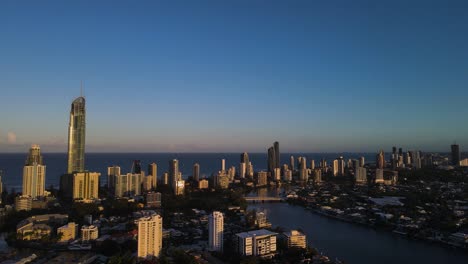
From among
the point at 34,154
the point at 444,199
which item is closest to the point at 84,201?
the point at 34,154

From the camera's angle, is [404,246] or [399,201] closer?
[404,246]

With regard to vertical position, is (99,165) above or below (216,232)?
above

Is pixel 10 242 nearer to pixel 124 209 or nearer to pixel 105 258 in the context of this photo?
pixel 105 258

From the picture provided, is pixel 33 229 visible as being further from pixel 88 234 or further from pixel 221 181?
pixel 221 181

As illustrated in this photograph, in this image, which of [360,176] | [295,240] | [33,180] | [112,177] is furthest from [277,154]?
[295,240]

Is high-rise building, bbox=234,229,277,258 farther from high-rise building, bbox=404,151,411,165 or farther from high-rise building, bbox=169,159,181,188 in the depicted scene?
high-rise building, bbox=404,151,411,165
